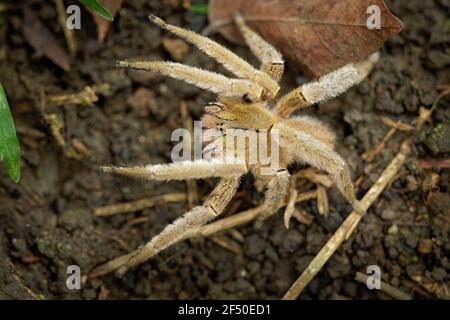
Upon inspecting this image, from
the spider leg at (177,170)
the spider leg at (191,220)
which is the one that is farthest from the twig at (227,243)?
the spider leg at (177,170)

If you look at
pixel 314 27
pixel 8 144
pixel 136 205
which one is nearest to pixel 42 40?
pixel 8 144

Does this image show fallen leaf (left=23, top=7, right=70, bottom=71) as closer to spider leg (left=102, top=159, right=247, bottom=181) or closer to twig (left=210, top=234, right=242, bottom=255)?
spider leg (left=102, top=159, right=247, bottom=181)

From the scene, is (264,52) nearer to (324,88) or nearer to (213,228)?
(324,88)

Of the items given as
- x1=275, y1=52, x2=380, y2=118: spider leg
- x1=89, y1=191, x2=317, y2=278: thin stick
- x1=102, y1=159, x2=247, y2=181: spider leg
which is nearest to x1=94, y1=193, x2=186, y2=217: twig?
x1=89, y1=191, x2=317, y2=278: thin stick

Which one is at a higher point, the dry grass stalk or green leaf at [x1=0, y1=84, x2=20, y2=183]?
the dry grass stalk

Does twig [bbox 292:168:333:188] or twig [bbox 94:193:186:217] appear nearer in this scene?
twig [bbox 292:168:333:188]

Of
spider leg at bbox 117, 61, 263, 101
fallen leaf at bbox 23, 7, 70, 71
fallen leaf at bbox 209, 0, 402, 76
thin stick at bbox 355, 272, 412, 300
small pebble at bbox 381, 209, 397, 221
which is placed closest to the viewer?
spider leg at bbox 117, 61, 263, 101
